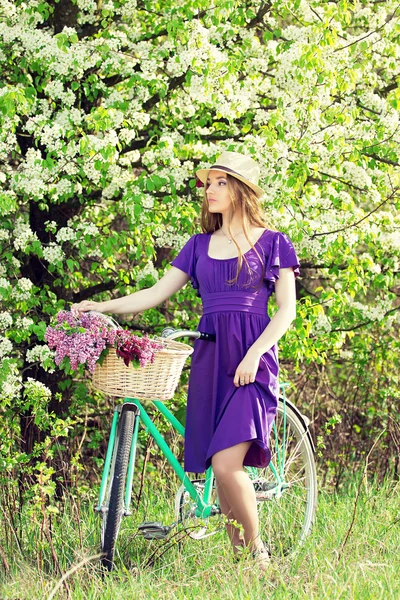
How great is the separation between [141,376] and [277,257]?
2.60 feet

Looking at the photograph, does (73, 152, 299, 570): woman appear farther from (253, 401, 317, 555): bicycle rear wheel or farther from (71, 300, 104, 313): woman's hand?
(253, 401, 317, 555): bicycle rear wheel

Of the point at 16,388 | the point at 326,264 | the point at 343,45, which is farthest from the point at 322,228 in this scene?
the point at 16,388

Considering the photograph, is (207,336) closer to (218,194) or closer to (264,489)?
(218,194)

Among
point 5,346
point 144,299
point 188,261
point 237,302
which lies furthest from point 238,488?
point 5,346

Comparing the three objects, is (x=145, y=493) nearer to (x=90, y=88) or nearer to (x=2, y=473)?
(x=2, y=473)

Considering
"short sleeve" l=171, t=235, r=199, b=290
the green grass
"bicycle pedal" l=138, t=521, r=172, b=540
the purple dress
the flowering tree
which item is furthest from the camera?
the flowering tree

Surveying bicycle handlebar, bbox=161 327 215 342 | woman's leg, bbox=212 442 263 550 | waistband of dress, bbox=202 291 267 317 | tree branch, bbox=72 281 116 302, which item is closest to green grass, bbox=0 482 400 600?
woman's leg, bbox=212 442 263 550

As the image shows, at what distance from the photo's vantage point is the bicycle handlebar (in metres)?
3.71

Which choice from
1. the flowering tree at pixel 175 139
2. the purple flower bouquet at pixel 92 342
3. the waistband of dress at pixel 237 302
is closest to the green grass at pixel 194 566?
the flowering tree at pixel 175 139

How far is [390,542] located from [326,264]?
160cm

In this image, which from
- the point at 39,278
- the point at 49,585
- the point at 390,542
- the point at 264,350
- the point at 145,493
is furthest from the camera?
the point at 39,278

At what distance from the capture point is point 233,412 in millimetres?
3717

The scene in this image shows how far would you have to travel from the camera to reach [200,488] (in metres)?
3.96

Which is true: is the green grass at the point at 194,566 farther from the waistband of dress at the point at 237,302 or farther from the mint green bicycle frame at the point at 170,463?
the waistband of dress at the point at 237,302
